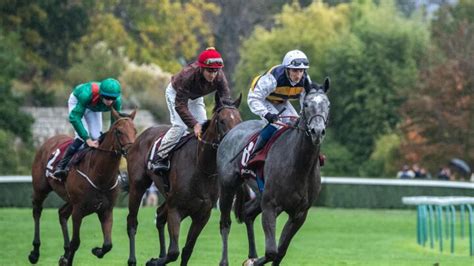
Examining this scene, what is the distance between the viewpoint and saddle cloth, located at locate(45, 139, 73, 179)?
53.0ft

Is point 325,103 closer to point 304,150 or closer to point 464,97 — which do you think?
point 304,150

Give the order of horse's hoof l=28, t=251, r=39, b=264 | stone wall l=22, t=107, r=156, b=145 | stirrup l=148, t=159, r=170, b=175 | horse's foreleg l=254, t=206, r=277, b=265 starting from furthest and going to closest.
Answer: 1. stone wall l=22, t=107, r=156, b=145
2. horse's hoof l=28, t=251, r=39, b=264
3. stirrup l=148, t=159, r=170, b=175
4. horse's foreleg l=254, t=206, r=277, b=265

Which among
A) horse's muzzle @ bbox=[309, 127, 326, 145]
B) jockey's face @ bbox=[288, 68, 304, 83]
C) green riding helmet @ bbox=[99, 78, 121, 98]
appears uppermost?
jockey's face @ bbox=[288, 68, 304, 83]

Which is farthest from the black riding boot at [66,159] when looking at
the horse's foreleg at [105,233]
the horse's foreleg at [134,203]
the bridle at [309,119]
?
the bridle at [309,119]

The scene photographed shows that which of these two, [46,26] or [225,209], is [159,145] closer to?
[225,209]

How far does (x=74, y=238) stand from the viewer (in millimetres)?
14711

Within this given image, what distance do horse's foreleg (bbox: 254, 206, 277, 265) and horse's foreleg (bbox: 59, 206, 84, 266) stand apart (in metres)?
2.53

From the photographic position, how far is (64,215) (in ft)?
53.6

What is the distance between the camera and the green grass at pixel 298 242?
17.6m

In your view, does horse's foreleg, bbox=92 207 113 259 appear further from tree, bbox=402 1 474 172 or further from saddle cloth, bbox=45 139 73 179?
tree, bbox=402 1 474 172

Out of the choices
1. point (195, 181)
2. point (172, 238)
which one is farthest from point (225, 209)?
point (172, 238)

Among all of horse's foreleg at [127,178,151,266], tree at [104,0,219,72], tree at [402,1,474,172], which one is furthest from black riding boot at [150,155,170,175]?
tree at [104,0,219,72]

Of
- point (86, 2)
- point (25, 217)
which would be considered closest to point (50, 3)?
point (86, 2)

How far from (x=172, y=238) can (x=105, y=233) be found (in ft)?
3.85
